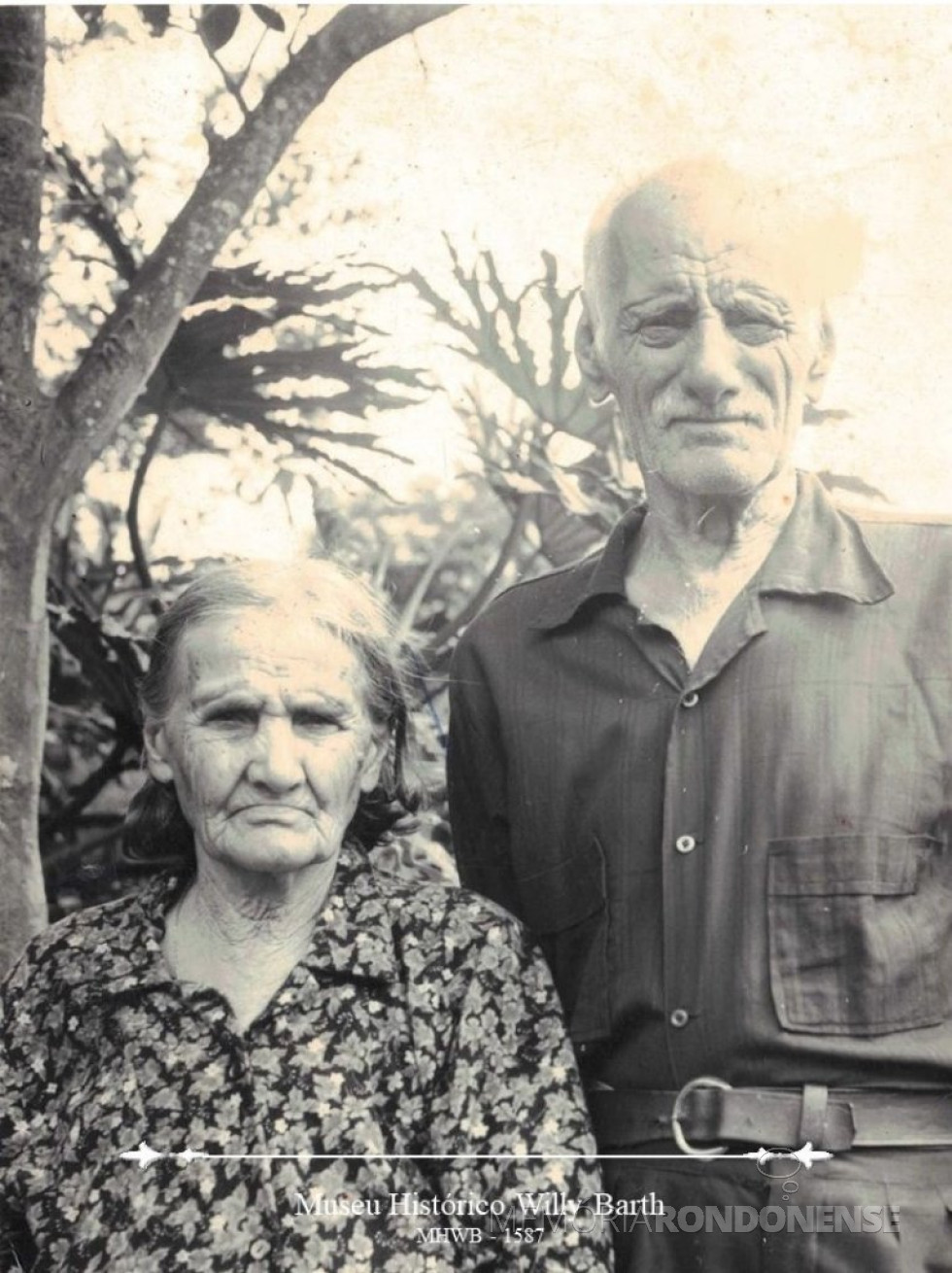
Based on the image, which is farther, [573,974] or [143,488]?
[143,488]

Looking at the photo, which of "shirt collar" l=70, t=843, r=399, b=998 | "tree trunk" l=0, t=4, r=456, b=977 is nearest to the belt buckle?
"shirt collar" l=70, t=843, r=399, b=998

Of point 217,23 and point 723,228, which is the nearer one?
point 723,228

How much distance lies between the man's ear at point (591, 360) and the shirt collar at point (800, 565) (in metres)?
0.21

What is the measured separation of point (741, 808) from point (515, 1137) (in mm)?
649

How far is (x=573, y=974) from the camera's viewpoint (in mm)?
2846

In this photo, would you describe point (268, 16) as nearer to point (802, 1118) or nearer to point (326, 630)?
point (326, 630)

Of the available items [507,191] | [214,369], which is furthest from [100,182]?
[507,191]

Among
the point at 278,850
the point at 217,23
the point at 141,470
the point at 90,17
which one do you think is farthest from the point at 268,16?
the point at 278,850

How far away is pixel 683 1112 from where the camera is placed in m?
2.71

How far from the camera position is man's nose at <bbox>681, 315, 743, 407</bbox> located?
112 inches

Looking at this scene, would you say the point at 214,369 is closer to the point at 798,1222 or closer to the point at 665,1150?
the point at 665,1150

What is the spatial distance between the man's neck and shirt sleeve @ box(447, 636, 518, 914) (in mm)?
319

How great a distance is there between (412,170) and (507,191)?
177 millimetres

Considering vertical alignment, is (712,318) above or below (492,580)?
above
